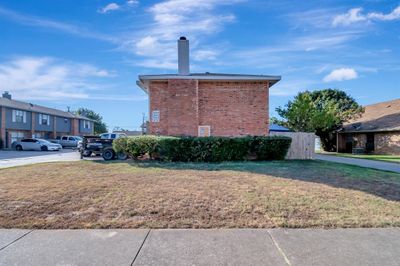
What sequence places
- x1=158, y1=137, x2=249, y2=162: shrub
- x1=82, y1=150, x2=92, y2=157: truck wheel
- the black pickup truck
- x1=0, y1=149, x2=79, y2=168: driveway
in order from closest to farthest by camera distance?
1. x1=158, y1=137, x2=249, y2=162: shrub
2. x1=0, y1=149, x2=79, y2=168: driveway
3. the black pickup truck
4. x1=82, y1=150, x2=92, y2=157: truck wheel

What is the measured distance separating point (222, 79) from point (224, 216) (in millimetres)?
11172

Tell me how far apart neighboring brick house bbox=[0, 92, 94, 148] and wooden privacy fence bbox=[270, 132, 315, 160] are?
1251 inches

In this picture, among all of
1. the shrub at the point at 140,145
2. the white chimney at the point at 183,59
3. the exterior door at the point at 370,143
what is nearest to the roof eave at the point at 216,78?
the white chimney at the point at 183,59

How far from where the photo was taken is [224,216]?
5133 millimetres

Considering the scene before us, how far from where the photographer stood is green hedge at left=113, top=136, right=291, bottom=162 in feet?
40.0

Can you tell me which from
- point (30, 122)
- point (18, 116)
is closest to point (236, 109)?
point (18, 116)

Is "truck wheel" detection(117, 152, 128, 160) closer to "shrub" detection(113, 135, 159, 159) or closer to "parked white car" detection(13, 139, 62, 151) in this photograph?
"shrub" detection(113, 135, 159, 159)

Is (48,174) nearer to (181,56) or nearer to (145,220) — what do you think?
(145,220)

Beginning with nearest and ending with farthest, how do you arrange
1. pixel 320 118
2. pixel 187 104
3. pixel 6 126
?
pixel 187 104, pixel 320 118, pixel 6 126

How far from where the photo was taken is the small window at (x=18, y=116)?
3375 cm

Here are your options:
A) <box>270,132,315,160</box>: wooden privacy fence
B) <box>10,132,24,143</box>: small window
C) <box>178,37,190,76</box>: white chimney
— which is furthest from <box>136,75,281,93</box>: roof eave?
<box>10,132,24,143</box>: small window

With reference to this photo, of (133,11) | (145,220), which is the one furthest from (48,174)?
(133,11)

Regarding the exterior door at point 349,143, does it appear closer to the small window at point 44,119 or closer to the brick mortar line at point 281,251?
the brick mortar line at point 281,251

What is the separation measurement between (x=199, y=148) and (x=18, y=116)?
104 ft
